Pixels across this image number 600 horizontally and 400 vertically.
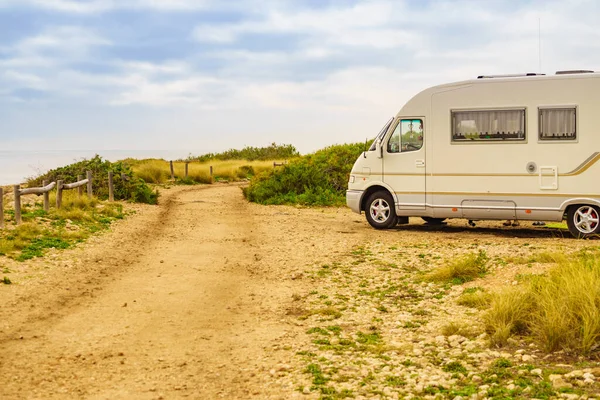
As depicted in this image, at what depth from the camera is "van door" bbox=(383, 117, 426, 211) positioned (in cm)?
1598

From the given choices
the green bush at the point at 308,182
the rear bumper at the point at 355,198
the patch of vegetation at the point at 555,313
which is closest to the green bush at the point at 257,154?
the green bush at the point at 308,182

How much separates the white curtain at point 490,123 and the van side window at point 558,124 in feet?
1.36

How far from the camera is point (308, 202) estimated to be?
25.1m

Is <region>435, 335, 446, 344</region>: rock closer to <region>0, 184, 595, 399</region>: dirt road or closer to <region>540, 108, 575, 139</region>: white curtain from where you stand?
<region>0, 184, 595, 399</region>: dirt road

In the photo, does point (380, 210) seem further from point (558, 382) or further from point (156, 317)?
point (558, 382)

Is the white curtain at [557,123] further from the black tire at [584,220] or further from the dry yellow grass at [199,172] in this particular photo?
the dry yellow grass at [199,172]

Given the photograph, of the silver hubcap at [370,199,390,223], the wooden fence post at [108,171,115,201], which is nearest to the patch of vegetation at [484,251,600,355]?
the silver hubcap at [370,199,390,223]

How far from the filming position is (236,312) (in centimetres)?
931

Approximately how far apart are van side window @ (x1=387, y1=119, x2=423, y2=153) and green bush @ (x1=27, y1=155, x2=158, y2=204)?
12.2 m

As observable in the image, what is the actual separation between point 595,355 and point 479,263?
4.61 meters

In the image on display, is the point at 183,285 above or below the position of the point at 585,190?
below

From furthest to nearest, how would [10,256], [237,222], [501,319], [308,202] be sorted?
[308,202]
[237,222]
[10,256]
[501,319]

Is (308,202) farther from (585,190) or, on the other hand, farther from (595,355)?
(595,355)

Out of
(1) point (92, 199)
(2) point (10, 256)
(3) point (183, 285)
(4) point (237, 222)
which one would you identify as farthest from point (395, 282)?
(1) point (92, 199)
